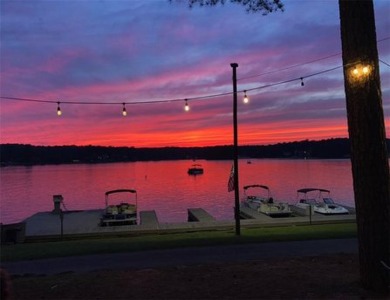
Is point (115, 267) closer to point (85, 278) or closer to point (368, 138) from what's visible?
point (85, 278)

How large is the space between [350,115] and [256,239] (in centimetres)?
780

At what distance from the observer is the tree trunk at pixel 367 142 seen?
714 cm

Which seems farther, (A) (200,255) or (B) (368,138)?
(A) (200,255)

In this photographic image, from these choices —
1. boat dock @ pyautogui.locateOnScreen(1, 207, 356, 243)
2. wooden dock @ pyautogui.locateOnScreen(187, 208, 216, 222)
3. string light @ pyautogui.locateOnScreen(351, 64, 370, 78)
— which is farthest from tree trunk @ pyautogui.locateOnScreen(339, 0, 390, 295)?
wooden dock @ pyautogui.locateOnScreen(187, 208, 216, 222)

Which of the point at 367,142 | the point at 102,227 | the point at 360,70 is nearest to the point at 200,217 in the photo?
the point at 102,227

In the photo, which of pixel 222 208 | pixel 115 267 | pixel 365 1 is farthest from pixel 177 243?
pixel 222 208

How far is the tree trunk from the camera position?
7.14 m

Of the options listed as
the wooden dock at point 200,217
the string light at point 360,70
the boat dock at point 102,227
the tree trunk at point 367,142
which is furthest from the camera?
the wooden dock at point 200,217

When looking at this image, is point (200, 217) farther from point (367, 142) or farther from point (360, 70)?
point (360, 70)

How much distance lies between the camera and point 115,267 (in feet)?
33.6

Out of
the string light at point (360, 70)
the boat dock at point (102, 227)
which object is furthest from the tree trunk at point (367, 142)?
the boat dock at point (102, 227)

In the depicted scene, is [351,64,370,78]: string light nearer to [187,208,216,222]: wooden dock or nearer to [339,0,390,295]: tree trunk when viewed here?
[339,0,390,295]: tree trunk

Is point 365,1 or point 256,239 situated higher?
point 365,1

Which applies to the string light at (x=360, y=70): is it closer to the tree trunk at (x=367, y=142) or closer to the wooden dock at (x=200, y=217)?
the tree trunk at (x=367, y=142)
